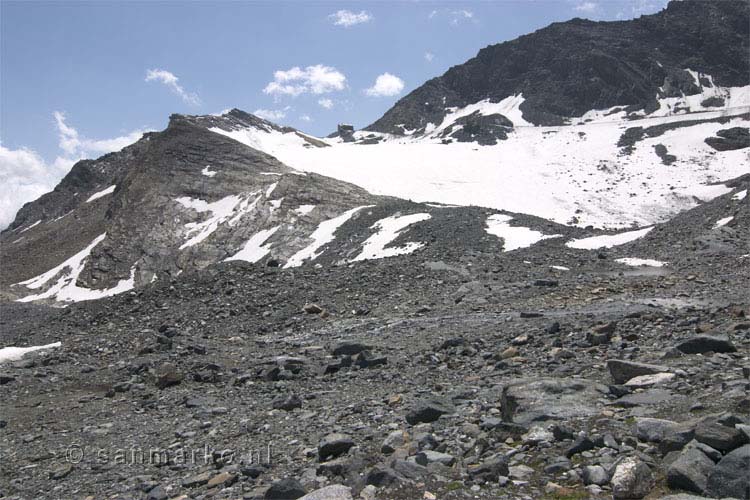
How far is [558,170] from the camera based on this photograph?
66500 millimetres

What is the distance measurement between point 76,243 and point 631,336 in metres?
64.9

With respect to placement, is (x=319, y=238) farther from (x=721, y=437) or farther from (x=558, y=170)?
(x=558, y=170)

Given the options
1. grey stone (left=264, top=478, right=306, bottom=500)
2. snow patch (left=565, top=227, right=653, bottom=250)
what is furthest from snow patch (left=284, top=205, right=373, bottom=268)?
grey stone (left=264, top=478, right=306, bottom=500)

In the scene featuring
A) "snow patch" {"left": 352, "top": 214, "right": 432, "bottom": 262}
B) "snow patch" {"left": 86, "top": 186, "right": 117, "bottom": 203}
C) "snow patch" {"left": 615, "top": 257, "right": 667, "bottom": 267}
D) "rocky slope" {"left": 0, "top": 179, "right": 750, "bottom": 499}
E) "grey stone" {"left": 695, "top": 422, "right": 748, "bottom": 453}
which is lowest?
"snow patch" {"left": 615, "top": 257, "right": 667, "bottom": 267}

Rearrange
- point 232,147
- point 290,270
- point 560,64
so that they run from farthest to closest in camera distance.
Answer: point 560,64, point 232,147, point 290,270

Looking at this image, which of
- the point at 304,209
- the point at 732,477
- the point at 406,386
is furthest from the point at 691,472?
the point at 304,209

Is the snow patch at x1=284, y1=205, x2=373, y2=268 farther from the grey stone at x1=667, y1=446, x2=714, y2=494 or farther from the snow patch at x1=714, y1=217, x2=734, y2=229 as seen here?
the grey stone at x1=667, y1=446, x2=714, y2=494

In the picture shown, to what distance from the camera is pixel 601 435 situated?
662 cm

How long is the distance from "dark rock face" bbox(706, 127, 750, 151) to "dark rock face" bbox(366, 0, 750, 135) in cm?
3592

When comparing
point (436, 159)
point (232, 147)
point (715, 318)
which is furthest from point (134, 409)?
point (436, 159)

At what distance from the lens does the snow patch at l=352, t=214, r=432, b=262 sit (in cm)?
2880

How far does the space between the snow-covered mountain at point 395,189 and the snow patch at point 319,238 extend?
8.4 inches

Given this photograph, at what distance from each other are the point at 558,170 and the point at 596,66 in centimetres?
6551

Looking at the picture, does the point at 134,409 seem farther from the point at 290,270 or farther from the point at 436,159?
the point at 436,159
